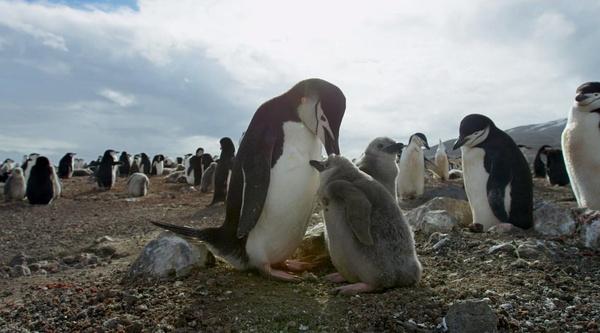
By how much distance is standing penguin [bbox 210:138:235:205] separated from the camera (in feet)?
46.0

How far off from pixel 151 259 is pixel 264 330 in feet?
5.24

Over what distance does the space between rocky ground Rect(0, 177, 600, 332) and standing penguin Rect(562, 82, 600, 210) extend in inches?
83.0

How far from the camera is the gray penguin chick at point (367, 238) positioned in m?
3.63

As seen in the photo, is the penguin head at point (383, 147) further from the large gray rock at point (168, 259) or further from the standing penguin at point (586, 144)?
the large gray rock at point (168, 259)

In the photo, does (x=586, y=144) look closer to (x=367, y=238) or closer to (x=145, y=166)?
(x=367, y=238)

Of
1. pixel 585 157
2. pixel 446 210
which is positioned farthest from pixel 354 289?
pixel 585 157

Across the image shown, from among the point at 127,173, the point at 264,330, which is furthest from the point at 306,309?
the point at 127,173

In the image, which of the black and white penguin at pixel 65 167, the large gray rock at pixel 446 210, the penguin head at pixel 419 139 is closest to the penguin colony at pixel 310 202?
the large gray rock at pixel 446 210

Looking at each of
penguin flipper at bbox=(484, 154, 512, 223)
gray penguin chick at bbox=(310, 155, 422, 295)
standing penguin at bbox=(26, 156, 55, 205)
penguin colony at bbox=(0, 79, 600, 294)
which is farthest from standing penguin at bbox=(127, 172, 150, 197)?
gray penguin chick at bbox=(310, 155, 422, 295)

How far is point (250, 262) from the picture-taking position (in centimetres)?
438

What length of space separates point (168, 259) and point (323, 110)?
1770 mm

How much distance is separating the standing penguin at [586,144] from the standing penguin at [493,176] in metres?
0.93

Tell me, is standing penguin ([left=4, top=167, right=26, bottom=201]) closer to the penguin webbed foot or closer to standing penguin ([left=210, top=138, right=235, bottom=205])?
standing penguin ([left=210, top=138, right=235, bottom=205])

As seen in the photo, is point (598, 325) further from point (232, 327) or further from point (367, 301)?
point (232, 327)
